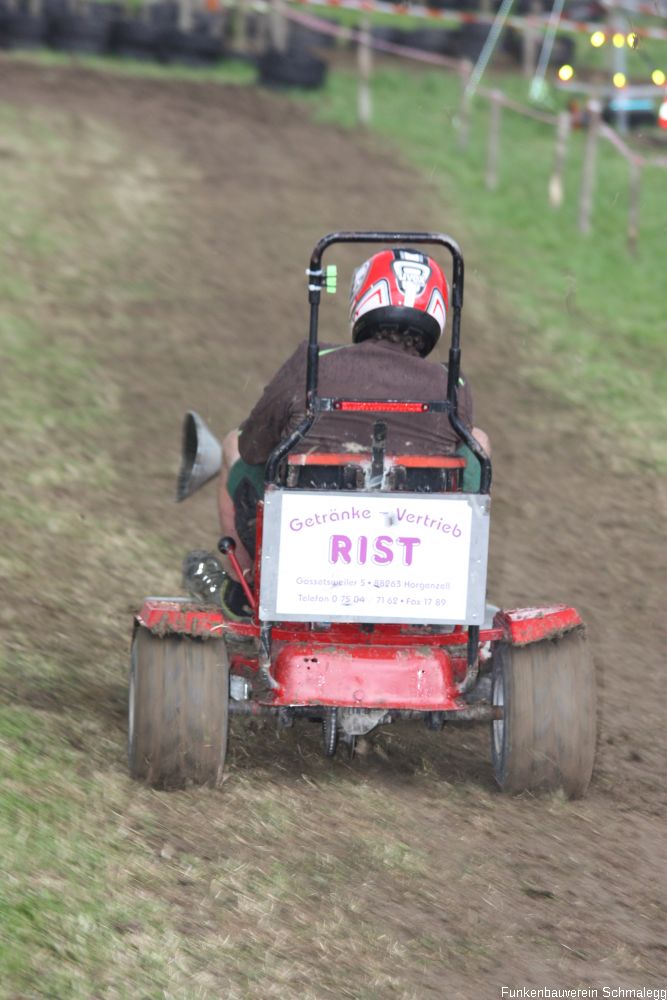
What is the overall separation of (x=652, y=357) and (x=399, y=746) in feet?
26.9

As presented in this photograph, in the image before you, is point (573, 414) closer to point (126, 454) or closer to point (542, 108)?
point (126, 454)

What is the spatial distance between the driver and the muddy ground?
121cm

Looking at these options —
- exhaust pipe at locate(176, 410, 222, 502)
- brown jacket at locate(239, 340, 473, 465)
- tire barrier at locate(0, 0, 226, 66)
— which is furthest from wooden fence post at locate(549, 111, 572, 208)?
brown jacket at locate(239, 340, 473, 465)

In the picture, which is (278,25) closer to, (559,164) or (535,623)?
(559,164)

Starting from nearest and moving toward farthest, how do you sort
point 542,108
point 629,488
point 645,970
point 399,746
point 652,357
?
point 645,970, point 399,746, point 629,488, point 652,357, point 542,108

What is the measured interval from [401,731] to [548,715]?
3.60ft

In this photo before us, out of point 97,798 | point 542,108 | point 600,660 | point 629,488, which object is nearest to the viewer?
point 97,798

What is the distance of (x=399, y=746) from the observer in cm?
637

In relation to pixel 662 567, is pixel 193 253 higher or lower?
higher

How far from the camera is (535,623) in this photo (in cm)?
565

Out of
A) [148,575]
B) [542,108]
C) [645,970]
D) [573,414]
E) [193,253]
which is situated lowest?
[645,970]

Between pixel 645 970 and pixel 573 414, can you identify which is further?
pixel 573 414

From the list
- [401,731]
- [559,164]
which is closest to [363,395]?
[401,731]

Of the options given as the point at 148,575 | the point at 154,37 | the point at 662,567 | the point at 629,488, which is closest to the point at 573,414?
the point at 629,488
